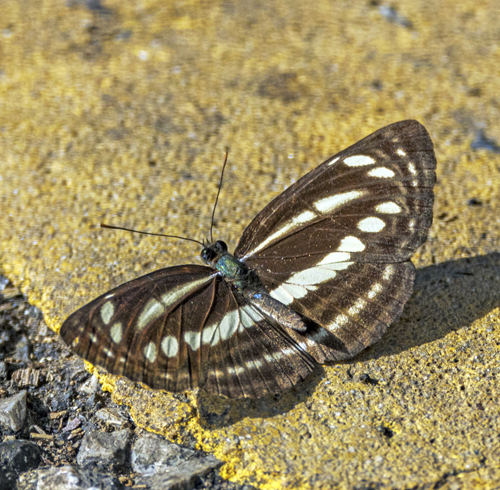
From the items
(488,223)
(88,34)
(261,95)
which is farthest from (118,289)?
(88,34)

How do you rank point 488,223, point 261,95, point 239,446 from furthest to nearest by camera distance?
point 261,95 < point 488,223 < point 239,446

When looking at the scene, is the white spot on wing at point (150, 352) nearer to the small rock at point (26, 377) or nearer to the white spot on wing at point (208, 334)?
the white spot on wing at point (208, 334)

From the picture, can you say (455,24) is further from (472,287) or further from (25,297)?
→ (25,297)

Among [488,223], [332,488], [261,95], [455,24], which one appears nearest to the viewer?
[332,488]

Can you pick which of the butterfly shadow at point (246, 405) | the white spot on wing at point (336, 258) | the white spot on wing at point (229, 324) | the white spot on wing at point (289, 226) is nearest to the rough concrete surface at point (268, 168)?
the butterfly shadow at point (246, 405)

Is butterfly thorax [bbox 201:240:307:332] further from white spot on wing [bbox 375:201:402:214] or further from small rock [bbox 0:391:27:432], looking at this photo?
small rock [bbox 0:391:27:432]

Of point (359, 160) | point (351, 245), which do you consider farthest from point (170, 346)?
point (359, 160)

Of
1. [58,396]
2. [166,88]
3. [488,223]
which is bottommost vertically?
[58,396]
